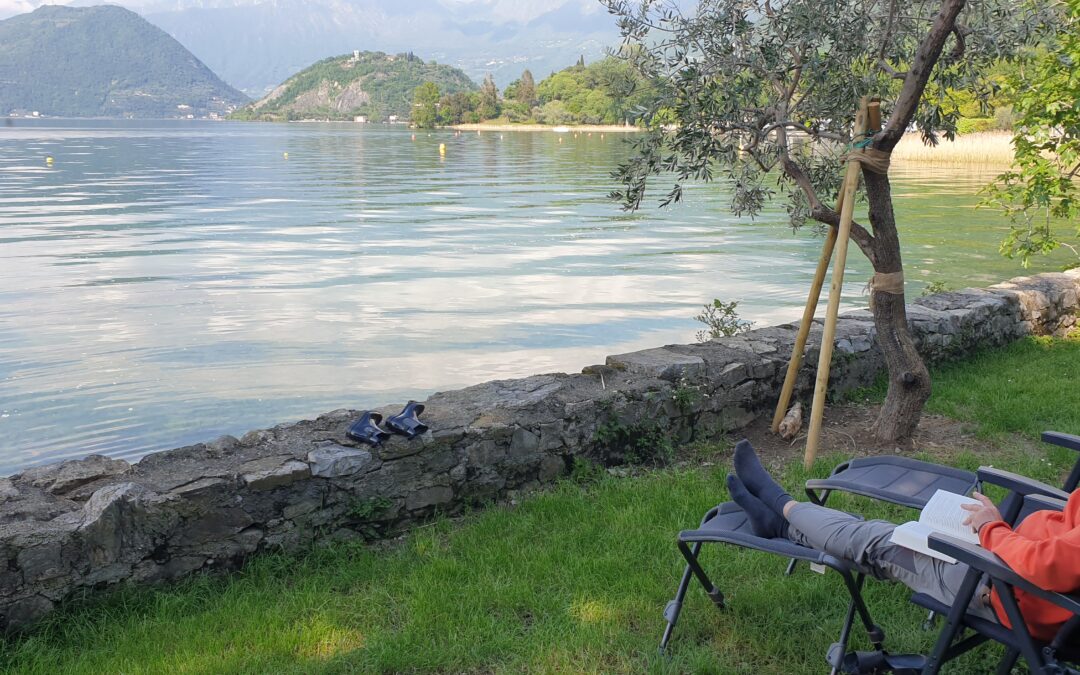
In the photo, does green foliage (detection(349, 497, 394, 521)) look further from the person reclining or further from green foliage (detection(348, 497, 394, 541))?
the person reclining

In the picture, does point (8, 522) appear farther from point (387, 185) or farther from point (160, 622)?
point (387, 185)

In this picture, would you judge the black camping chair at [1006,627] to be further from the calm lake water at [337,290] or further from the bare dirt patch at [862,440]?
the calm lake water at [337,290]

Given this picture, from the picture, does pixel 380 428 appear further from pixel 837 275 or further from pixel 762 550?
pixel 837 275

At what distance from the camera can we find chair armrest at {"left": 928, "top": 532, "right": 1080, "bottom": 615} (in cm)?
254

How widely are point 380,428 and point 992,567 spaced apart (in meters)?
2.97

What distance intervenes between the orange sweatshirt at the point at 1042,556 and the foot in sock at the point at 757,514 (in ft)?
2.52

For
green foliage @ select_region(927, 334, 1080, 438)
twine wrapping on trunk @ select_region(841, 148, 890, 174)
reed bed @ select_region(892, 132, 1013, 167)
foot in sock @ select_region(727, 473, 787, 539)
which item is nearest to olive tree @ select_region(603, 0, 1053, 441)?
twine wrapping on trunk @ select_region(841, 148, 890, 174)

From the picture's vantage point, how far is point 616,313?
13586mm

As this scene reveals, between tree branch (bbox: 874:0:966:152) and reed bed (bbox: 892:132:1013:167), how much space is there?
38.9m

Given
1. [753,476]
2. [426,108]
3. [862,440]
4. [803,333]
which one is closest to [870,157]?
[803,333]

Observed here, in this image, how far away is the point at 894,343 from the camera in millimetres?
5859

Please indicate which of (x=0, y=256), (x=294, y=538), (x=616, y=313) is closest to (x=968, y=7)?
(x=294, y=538)

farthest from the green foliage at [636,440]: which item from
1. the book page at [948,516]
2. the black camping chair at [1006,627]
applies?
the black camping chair at [1006,627]

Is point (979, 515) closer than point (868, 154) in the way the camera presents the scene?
Yes
